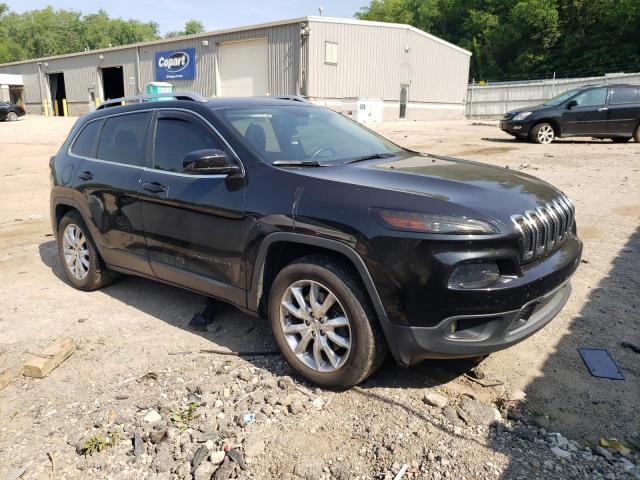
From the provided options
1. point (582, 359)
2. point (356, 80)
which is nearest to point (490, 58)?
point (356, 80)

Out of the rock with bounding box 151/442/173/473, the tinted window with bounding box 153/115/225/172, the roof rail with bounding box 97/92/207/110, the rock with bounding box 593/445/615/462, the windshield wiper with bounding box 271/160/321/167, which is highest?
the roof rail with bounding box 97/92/207/110

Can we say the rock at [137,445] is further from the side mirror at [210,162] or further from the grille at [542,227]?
the grille at [542,227]

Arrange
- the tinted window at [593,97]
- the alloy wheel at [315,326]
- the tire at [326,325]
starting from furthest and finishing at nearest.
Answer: the tinted window at [593,97], the alloy wheel at [315,326], the tire at [326,325]

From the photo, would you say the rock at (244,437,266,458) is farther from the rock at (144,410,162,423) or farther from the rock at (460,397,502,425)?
the rock at (460,397,502,425)

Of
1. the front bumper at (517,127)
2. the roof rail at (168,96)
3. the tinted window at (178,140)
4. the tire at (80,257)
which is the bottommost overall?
the tire at (80,257)

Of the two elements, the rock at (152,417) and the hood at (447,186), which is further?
the rock at (152,417)

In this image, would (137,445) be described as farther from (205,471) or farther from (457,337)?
(457,337)

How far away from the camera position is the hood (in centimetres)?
285

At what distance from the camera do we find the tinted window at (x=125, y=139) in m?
4.37

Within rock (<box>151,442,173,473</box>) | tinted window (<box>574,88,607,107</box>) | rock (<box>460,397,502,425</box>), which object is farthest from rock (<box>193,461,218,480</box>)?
tinted window (<box>574,88,607,107</box>)

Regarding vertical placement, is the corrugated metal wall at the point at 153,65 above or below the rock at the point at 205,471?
above

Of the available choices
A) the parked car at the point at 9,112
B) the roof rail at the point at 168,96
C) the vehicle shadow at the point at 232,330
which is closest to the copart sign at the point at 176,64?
the parked car at the point at 9,112

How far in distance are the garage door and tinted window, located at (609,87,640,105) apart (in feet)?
61.0

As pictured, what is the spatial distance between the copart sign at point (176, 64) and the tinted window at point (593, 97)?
80.7 ft
